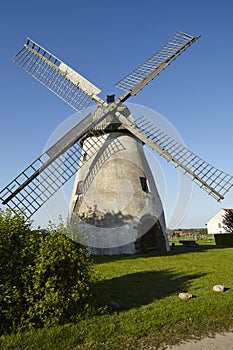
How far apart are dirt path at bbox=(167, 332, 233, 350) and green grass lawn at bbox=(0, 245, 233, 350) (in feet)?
0.66

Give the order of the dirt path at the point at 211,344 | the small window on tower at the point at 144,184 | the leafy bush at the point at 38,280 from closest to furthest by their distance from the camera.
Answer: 1. the dirt path at the point at 211,344
2. the leafy bush at the point at 38,280
3. the small window on tower at the point at 144,184

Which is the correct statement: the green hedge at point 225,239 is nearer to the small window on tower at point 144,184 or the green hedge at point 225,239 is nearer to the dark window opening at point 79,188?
the small window on tower at point 144,184

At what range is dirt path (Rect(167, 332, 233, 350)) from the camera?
5.05m

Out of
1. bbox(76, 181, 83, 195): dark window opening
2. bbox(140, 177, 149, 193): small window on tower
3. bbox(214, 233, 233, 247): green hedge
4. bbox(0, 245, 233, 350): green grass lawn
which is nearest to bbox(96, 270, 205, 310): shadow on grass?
bbox(0, 245, 233, 350): green grass lawn

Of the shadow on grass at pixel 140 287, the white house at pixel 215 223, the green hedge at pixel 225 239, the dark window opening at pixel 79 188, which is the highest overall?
the dark window opening at pixel 79 188

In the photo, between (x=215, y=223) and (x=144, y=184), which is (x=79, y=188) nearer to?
(x=144, y=184)

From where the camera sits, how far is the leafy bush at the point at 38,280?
18.5 feet

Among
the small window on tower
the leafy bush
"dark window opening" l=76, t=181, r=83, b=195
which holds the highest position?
"dark window opening" l=76, t=181, r=83, b=195

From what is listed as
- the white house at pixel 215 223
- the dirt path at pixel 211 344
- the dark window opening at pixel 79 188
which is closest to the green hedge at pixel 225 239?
the dark window opening at pixel 79 188

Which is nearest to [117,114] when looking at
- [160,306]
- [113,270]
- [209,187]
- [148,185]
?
[148,185]

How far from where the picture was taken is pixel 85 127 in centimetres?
1647

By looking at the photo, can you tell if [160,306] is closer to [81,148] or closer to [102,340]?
[102,340]

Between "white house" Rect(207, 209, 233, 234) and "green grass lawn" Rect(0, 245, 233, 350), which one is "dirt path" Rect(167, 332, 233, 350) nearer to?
"green grass lawn" Rect(0, 245, 233, 350)

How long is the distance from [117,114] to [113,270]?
9114 millimetres
